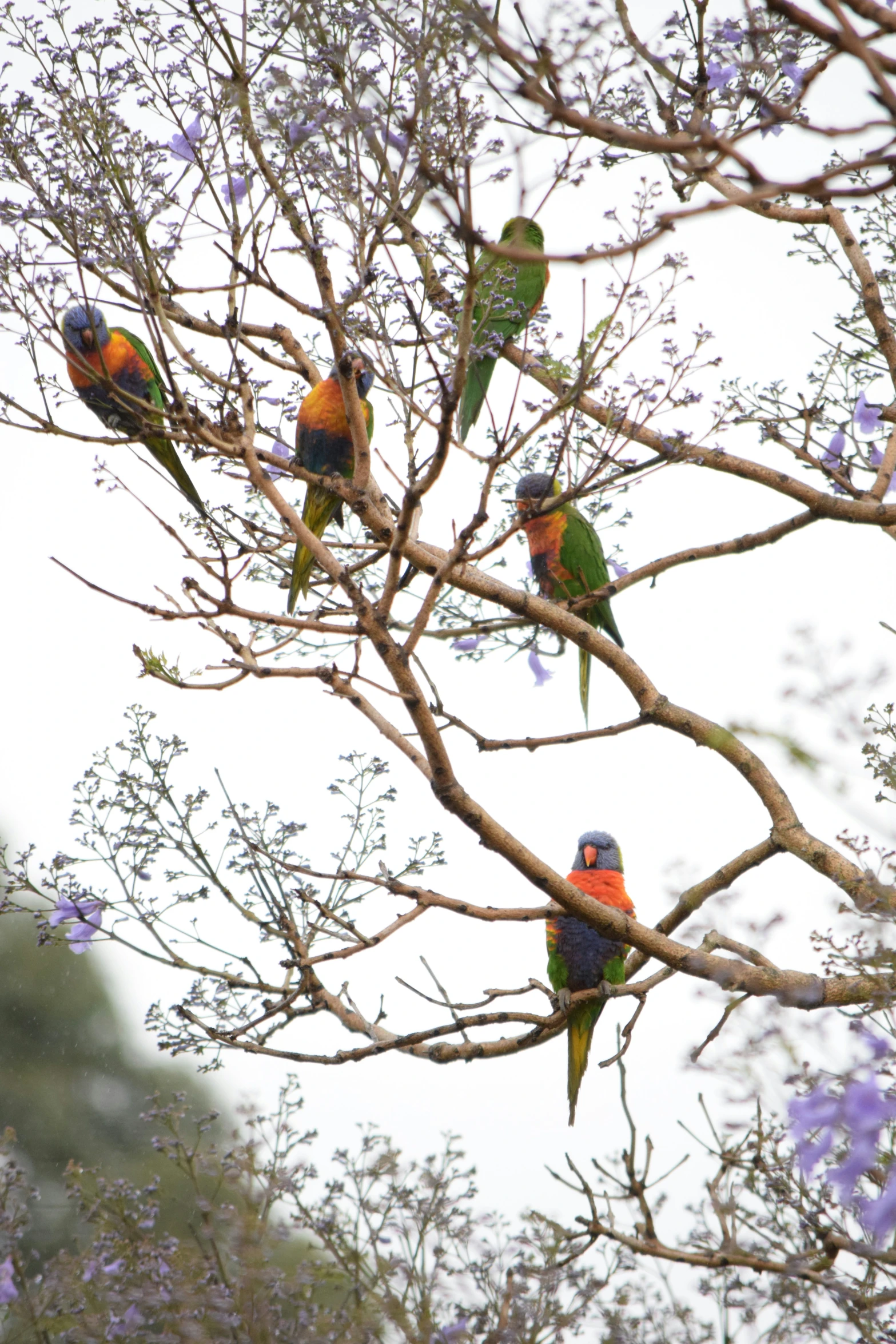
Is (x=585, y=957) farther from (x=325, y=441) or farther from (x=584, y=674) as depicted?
(x=325, y=441)

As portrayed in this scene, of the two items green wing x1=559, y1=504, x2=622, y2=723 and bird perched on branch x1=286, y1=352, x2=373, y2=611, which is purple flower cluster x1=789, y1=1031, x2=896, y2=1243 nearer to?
bird perched on branch x1=286, y1=352, x2=373, y2=611

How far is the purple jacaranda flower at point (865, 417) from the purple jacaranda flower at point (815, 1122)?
171 cm

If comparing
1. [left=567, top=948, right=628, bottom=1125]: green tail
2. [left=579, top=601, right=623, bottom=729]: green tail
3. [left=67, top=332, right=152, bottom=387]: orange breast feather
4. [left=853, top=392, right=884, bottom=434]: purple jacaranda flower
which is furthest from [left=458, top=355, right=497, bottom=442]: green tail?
[left=567, top=948, right=628, bottom=1125]: green tail

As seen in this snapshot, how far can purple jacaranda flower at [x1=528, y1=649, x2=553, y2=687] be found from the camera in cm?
261

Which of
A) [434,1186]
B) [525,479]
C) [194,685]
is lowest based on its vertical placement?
[434,1186]

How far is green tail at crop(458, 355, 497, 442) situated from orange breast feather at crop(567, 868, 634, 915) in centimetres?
108

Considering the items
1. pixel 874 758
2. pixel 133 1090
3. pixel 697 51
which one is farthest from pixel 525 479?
pixel 133 1090

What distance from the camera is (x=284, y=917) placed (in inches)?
66.5

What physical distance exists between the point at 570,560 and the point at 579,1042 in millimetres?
1239

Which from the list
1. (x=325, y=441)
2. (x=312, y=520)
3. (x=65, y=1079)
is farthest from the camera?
(x=65, y=1079)

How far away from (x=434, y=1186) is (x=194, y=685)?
92 centimetres

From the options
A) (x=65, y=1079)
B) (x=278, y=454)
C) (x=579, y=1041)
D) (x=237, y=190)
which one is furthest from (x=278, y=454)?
(x=65, y=1079)

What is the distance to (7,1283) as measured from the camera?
1.87 m

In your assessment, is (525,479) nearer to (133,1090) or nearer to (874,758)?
(874,758)
